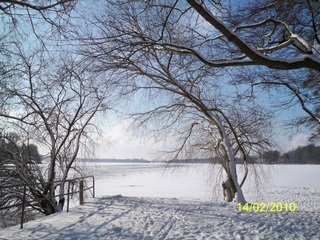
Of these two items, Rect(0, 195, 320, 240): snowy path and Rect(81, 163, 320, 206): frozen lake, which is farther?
Rect(81, 163, 320, 206): frozen lake

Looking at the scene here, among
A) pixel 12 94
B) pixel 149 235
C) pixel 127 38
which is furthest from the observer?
pixel 12 94

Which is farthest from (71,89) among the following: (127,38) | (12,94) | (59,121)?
(127,38)

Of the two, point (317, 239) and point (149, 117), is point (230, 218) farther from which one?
point (149, 117)

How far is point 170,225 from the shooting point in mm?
4711

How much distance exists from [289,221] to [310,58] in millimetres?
3492

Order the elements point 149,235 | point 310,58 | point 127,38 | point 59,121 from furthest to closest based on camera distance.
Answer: point 59,121 → point 127,38 → point 149,235 → point 310,58

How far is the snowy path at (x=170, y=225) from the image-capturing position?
4.02m

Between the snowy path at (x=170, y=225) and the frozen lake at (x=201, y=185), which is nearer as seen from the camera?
the snowy path at (x=170, y=225)

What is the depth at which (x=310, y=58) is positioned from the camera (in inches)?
142

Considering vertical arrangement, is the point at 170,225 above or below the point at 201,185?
above

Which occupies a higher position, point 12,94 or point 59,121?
point 12,94

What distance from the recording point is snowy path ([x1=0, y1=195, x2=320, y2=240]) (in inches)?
158

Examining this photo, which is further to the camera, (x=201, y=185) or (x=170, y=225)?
(x=201, y=185)

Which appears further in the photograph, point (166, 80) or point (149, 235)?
point (166, 80)
